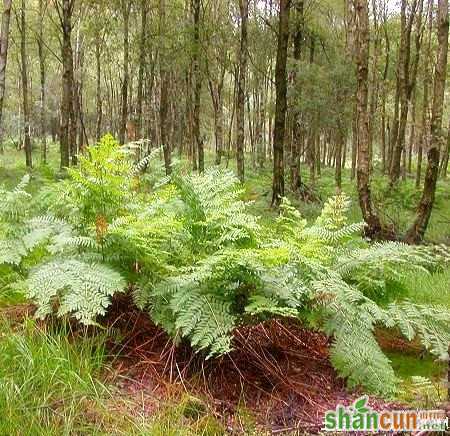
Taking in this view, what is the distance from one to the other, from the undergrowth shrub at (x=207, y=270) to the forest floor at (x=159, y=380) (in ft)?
0.53

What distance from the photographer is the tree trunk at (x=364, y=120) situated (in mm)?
9188

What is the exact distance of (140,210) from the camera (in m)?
3.82

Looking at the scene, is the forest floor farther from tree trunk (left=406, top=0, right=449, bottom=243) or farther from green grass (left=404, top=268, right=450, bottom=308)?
tree trunk (left=406, top=0, right=449, bottom=243)

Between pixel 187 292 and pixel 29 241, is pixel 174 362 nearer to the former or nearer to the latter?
pixel 187 292

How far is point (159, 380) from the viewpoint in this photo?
9.75 ft

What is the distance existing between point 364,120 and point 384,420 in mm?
7372

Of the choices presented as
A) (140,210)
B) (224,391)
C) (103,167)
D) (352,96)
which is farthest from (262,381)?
(352,96)

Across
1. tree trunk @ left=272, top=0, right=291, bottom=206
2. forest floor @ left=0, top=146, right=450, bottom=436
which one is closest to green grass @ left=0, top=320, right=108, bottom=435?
forest floor @ left=0, top=146, right=450, bottom=436

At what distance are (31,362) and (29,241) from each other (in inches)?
34.4

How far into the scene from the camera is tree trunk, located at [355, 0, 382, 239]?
9188 mm

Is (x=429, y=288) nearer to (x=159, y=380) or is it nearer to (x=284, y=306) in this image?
(x=284, y=306)

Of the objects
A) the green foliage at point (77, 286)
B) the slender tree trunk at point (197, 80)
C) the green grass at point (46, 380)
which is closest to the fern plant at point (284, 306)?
the green foliage at point (77, 286)

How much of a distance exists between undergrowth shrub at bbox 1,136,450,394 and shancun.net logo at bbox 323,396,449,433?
187mm

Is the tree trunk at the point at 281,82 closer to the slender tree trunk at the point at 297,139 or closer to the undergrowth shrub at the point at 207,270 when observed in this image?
the slender tree trunk at the point at 297,139
